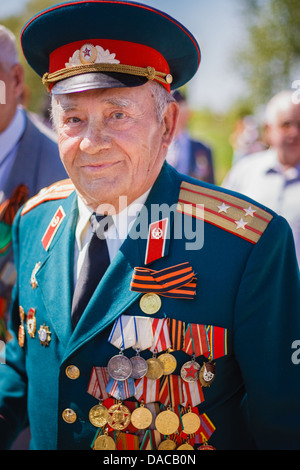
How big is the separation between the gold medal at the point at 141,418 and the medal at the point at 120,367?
13 cm

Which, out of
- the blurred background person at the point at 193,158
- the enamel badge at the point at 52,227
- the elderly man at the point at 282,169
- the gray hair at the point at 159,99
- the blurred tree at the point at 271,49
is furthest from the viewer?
the blurred tree at the point at 271,49

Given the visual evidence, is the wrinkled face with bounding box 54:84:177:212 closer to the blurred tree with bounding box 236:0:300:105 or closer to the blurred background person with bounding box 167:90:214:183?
the blurred background person with bounding box 167:90:214:183

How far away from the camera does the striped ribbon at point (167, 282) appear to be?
166 centimetres

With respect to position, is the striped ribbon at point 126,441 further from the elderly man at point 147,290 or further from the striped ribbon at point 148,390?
the striped ribbon at point 148,390

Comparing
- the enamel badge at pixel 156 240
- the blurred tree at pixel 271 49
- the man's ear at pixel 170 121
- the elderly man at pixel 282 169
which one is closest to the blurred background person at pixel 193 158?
the elderly man at pixel 282 169

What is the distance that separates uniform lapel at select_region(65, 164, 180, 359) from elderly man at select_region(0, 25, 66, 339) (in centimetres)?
109

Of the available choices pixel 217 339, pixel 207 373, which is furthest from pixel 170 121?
pixel 207 373

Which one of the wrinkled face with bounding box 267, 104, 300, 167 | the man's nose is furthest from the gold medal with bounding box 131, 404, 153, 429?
the wrinkled face with bounding box 267, 104, 300, 167

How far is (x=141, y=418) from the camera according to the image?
1.65 meters

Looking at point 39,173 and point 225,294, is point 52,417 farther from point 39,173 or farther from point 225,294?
point 39,173

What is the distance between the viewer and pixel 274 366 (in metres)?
1.59
